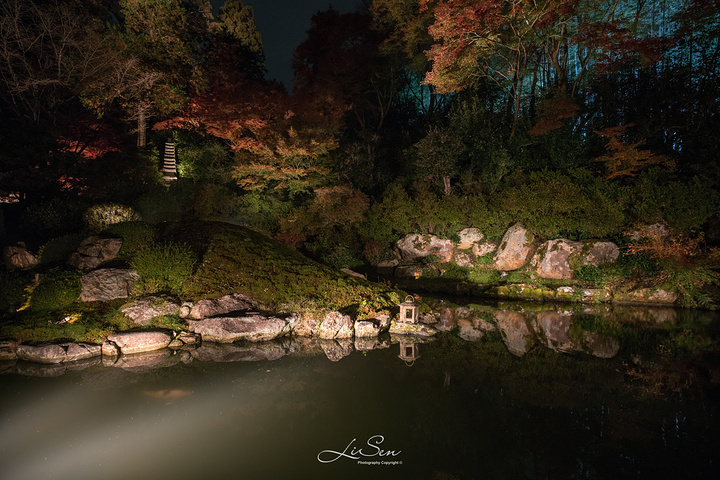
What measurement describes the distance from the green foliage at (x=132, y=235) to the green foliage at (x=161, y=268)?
9.4 inches

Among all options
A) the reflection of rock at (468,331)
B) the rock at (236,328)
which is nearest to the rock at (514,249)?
the reflection of rock at (468,331)

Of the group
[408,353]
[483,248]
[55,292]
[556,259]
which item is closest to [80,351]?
[55,292]

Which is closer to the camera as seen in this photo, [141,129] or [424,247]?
[424,247]

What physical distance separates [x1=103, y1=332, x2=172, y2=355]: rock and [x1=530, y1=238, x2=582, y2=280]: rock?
35.2ft

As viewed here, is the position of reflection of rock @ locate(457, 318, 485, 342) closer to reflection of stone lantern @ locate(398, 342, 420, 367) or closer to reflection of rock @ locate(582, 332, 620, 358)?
reflection of stone lantern @ locate(398, 342, 420, 367)

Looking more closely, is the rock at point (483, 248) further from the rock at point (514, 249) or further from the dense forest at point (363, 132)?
the dense forest at point (363, 132)

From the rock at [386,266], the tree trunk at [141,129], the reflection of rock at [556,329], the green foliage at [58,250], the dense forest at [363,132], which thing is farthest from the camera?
the tree trunk at [141,129]

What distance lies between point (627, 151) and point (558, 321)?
19.3 feet

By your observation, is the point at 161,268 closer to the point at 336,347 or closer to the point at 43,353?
the point at 43,353

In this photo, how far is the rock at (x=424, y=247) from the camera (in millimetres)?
12828

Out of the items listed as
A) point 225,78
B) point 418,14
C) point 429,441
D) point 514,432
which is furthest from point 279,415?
point 418,14

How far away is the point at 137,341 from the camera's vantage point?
6672mm

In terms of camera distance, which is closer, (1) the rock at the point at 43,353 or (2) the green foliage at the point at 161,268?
(1) the rock at the point at 43,353

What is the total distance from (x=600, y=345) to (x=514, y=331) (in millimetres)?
1614
